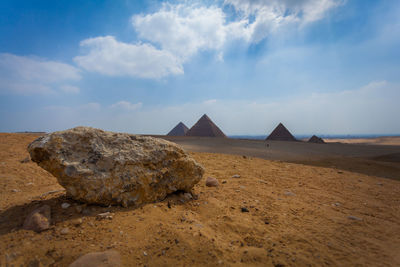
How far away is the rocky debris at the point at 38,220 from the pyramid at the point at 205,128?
79.7 feet

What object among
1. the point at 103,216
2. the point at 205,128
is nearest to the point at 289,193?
the point at 103,216

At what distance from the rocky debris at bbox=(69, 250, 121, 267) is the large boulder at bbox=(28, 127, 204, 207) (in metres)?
0.73

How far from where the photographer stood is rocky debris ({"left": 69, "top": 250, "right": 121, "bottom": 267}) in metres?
1.56

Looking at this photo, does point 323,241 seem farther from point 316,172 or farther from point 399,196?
point 316,172

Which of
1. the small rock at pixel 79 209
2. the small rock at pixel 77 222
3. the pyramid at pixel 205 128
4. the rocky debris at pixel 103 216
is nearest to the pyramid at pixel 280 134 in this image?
the pyramid at pixel 205 128

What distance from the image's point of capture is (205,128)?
27281mm

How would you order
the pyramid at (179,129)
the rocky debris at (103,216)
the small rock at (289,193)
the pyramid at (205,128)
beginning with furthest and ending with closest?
the pyramid at (179,129) < the pyramid at (205,128) < the small rock at (289,193) < the rocky debris at (103,216)

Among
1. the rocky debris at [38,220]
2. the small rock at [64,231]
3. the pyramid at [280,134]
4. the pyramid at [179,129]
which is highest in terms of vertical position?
the pyramid at [179,129]

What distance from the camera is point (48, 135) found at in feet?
7.44

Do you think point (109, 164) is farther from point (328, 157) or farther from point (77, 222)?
point (328, 157)

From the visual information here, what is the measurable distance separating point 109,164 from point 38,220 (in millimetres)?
830

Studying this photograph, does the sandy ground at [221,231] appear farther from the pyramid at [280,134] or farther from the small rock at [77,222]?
the pyramid at [280,134]

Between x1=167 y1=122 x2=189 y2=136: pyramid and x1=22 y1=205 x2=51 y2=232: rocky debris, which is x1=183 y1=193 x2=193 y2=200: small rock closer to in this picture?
x1=22 y1=205 x2=51 y2=232: rocky debris

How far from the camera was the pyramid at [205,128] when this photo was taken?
87.4ft
